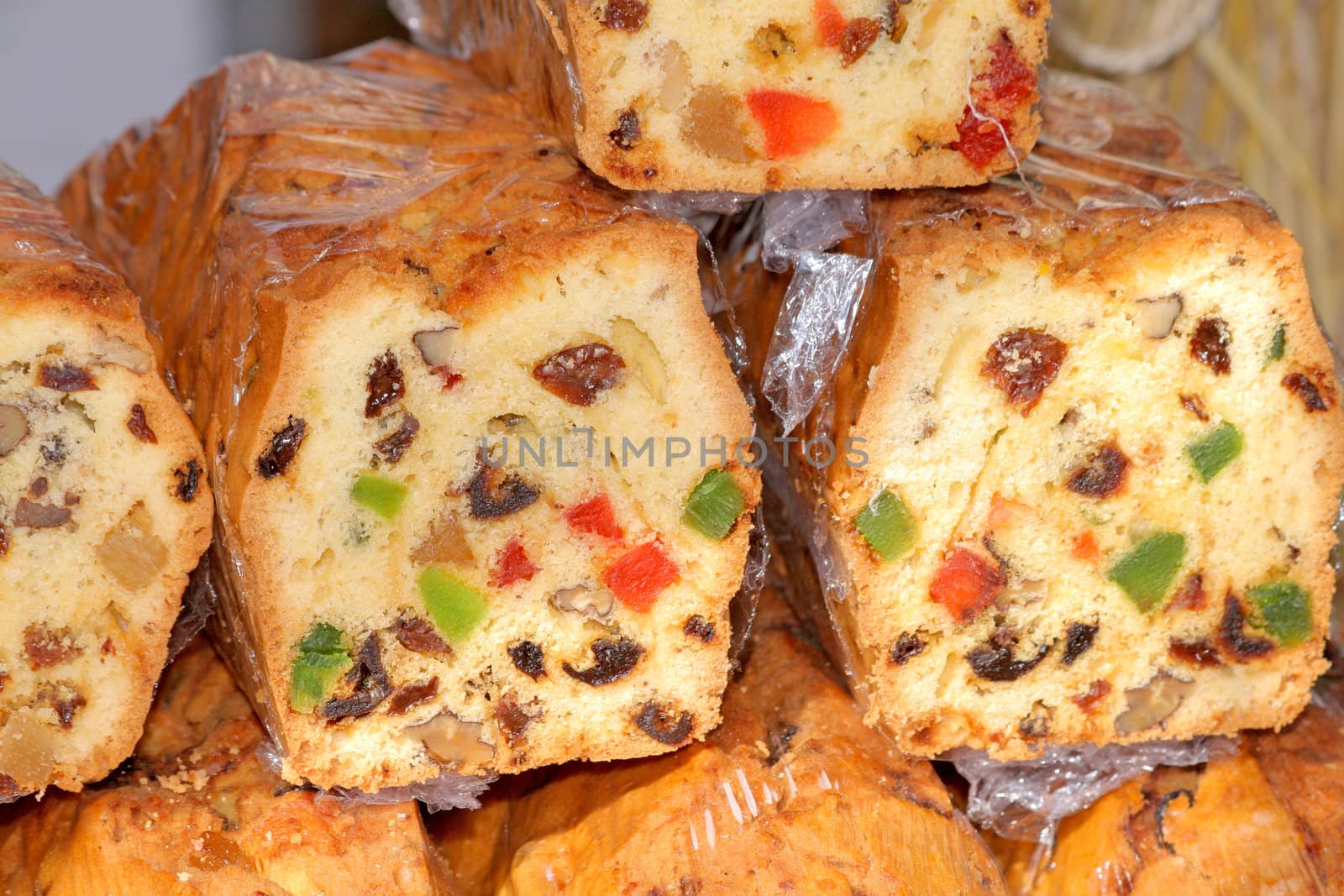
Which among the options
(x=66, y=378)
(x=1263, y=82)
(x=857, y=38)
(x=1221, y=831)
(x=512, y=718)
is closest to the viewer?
(x=66, y=378)

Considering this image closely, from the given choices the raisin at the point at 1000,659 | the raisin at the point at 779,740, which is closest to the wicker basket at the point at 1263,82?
the raisin at the point at 1000,659

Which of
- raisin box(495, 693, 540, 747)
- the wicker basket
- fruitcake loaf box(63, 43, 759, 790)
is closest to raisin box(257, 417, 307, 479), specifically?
fruitcake loaf box(63, 43, 759, 790)

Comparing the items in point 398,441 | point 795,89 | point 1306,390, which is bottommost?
point 398,441

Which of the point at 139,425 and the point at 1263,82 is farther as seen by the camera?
the point at 1263,82

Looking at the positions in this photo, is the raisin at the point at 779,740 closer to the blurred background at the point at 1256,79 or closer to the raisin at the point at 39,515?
the raisin at the point at 39,515

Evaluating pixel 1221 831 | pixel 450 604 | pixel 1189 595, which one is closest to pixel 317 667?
pixel 450 604

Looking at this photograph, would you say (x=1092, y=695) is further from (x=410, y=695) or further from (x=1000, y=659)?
(x=410, y=695)

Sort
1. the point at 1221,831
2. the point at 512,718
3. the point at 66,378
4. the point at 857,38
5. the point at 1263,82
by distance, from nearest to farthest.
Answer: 1. the point at 66,378
2. the point at 857,38
3. the point at 512,718
4. the point at 1221,831
5. the point at 1263,82

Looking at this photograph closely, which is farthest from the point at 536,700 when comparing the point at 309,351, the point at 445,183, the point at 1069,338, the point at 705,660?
the point at 1069,338
